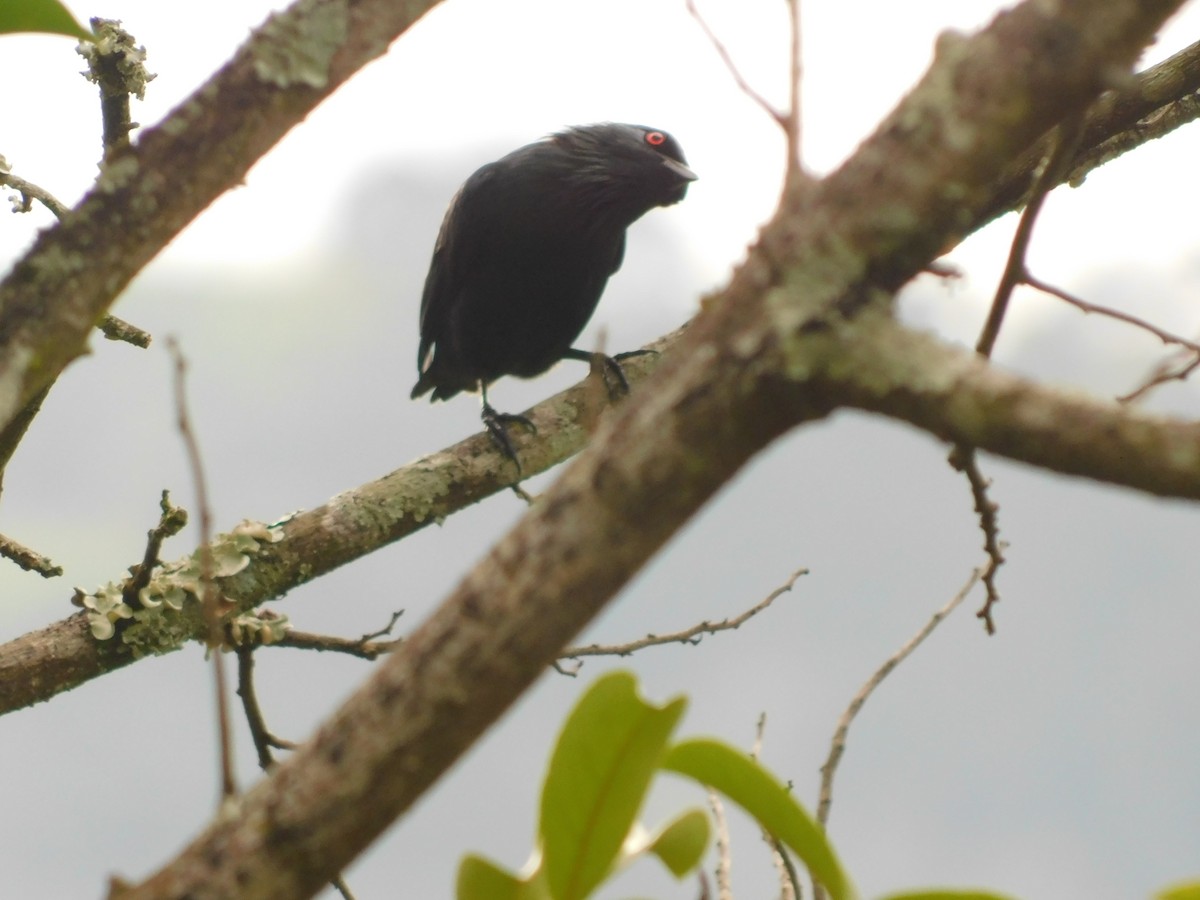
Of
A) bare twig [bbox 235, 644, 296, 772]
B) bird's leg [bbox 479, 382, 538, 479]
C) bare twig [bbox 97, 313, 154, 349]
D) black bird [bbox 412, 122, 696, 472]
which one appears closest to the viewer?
bare twig [bbox 235, 644, 296, 772]

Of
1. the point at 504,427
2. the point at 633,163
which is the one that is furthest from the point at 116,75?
the point at 633,163

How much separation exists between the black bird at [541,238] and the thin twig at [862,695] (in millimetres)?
2673

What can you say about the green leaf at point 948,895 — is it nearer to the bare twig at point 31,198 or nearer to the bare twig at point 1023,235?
the bare twig at point 1023,235

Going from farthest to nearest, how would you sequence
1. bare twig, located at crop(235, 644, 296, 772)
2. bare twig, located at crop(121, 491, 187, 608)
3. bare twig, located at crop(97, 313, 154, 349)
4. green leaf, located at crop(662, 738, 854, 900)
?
bare twig, located at crop(97, 313, 154, 349), bare twig, located at crop(121, 491, 187, 608), bare twig, located at crop(235, 644, 296, 772), green leaf, located at crop(662, 738, 854, 900)

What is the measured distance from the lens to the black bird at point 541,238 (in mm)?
4852

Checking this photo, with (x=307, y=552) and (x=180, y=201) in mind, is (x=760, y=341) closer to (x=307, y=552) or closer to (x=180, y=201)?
(x=180, y=201)

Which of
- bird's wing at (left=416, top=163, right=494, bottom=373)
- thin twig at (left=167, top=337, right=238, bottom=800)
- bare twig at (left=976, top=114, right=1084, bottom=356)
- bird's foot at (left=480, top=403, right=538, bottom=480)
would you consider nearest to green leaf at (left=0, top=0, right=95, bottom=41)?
thin twig at (left=167, top=337, right=238, bottom=800)

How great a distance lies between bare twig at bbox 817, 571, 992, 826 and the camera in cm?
185

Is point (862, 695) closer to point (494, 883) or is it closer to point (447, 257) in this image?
point (494, 883)

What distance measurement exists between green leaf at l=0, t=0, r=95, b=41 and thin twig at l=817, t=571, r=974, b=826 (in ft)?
4.77

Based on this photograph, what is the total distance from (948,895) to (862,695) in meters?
0.94

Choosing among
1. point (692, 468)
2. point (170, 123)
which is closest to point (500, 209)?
point (170, 123)

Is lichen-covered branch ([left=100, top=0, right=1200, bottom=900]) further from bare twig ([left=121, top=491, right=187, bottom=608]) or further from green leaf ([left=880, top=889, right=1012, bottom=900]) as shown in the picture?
bare twig ([left=121, top=491, right=187, bottom=608])

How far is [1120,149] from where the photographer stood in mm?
3572
